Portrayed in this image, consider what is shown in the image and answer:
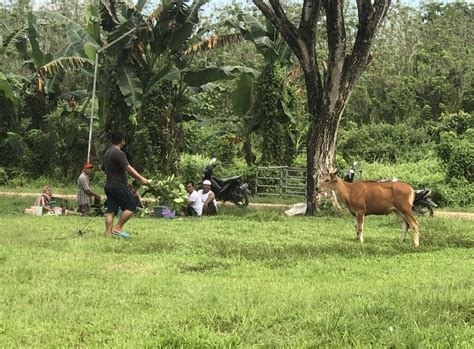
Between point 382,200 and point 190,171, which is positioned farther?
point 190,171

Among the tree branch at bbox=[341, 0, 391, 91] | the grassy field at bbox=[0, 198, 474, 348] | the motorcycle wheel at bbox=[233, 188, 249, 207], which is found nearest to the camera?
the grassy field at bbox=[0, 198, 474, 348]

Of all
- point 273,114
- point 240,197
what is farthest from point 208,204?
point 273,114

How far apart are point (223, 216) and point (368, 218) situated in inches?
139

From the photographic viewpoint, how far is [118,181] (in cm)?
1010

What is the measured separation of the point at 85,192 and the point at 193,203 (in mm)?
2596

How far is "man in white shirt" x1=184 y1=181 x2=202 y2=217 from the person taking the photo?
1507cm

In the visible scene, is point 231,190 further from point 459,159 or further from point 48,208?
point 459,159

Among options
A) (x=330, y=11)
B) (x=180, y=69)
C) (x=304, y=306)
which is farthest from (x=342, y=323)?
(x=180, y=69)

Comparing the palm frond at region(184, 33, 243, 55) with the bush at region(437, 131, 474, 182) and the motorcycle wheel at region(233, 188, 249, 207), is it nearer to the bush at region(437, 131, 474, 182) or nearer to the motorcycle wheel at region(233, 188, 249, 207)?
the motorcycle wheel at region(233, 188, 249, 207)

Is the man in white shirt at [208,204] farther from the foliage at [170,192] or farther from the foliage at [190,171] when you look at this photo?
the foliage at [190,171]

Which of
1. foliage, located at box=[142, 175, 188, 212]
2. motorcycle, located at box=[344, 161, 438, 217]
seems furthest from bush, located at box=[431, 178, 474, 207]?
foliage, located at box=[142, 175, 188, 212]

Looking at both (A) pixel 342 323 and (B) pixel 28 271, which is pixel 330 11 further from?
(A) pixel 342 323

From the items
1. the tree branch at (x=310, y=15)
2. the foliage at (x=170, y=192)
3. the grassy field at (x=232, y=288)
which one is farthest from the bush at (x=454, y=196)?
the foliage at (x=170, y=192)

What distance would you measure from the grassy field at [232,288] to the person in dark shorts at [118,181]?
466mm
